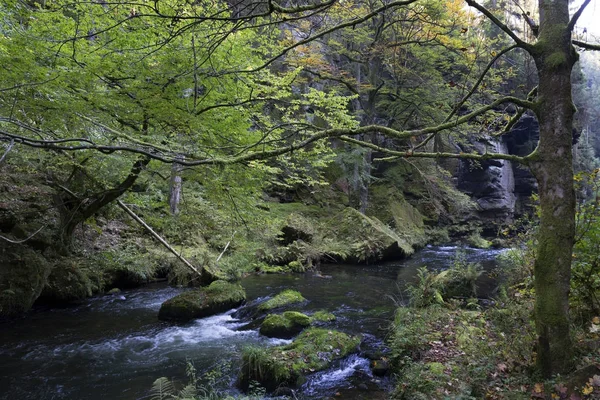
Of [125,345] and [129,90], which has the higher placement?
[129,90]

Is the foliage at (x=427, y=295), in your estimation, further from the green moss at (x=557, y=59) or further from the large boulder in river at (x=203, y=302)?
the green moss at (x=557, y=59)

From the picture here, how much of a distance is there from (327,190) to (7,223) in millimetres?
15723

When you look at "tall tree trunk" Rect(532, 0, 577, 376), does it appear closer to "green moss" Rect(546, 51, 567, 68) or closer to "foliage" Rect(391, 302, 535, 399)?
"green moss" Rect(546, 51, 567, 68)

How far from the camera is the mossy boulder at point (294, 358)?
224 inches

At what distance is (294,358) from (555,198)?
4.45 meters

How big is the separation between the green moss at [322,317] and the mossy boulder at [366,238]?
7.28 m

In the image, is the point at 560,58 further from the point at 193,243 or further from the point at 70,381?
the point at 193,243

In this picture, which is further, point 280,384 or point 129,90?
point 129,90

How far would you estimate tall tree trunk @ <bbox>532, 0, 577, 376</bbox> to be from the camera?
143 inches

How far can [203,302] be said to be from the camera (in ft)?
29.9

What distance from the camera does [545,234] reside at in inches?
147

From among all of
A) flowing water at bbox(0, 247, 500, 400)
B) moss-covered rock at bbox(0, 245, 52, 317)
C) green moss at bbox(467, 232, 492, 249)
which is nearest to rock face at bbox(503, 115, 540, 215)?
green moss at bbox(467, 232, 492, 249)

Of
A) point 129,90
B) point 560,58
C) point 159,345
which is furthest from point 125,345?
point 560,58

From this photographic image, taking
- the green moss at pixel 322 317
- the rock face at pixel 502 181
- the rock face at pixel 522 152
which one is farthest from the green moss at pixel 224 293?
the rock face at pixel 522 152
